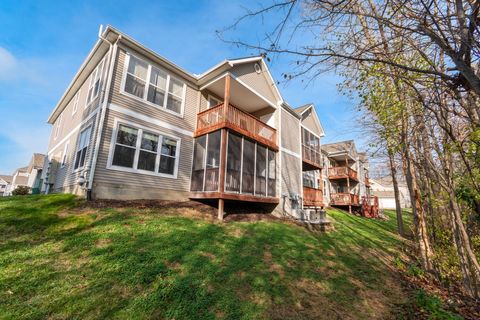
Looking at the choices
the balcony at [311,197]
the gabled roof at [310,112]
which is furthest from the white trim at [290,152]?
the gabled roof at [310,112]

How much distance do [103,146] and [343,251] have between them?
32.4ft

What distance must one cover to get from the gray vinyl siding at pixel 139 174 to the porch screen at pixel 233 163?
2179mm

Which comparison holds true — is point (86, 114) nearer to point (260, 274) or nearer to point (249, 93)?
point (249, 93)

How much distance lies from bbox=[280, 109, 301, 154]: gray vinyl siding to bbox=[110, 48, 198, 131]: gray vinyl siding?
5884 millimetres

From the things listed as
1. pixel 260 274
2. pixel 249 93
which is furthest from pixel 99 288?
pixel 249 93

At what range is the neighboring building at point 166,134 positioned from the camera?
8.84m

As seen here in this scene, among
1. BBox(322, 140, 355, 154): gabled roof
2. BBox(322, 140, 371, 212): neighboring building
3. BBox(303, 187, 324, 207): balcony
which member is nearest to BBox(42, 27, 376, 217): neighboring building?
BBox(303, 187, 324, 207): balcony

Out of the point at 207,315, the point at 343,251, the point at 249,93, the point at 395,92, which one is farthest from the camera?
the point at 249,93

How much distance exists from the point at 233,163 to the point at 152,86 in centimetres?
524

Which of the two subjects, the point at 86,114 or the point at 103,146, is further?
the point at 86,114

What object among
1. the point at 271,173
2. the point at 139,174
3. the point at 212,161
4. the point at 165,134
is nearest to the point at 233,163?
the point at 212,161

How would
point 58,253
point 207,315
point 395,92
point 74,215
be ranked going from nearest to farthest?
point 207,315, point 58,253, point 395,92, point 74,215

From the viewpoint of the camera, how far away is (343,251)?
8195mm

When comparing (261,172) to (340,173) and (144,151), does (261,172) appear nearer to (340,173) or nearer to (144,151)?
(144,151)
